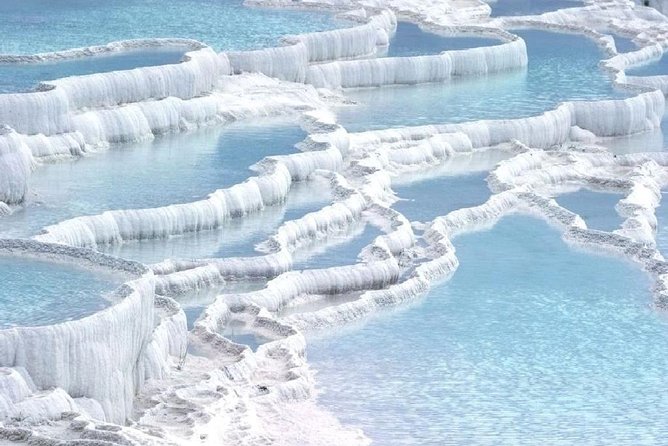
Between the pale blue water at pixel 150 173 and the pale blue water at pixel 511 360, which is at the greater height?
the pale blue water at pixel 150 173

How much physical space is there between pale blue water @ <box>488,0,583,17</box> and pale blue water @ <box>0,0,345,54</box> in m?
5.19

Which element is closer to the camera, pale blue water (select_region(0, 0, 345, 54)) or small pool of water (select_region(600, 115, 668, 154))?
small pool of water (select_region(600, 115, 668, 154))

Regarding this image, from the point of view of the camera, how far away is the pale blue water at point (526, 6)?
37406mm

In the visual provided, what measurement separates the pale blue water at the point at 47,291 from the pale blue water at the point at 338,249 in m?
3.70

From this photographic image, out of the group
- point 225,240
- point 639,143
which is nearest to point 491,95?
point 639,143

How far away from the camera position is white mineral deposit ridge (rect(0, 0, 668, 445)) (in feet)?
49.1

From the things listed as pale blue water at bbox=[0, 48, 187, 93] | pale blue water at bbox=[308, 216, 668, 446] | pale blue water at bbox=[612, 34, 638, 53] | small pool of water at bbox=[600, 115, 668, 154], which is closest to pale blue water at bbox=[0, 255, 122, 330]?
pale blue water at bbox=[308, 216, 668, 446]

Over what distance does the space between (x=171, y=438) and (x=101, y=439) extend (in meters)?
0.97

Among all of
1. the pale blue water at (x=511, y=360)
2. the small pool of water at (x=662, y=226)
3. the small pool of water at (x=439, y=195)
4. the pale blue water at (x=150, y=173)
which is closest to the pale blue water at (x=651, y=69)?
the small pool of water at (x=662, y=226)

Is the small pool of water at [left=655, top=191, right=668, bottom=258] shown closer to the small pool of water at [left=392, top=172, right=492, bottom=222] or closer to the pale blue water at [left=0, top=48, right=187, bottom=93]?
the small pool of water at [left=392, top=172, right=492, bottom=222]

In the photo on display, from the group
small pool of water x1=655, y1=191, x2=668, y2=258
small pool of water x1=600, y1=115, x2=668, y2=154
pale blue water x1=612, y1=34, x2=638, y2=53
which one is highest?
small pool of water x1=655, y1=191, x2=668, y2=258

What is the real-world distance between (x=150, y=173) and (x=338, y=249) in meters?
2.72

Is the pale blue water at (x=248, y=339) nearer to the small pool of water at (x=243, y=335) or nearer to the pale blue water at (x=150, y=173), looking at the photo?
the small pool of water at (x=243, y=335)

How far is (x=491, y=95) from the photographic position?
97.2 ft
